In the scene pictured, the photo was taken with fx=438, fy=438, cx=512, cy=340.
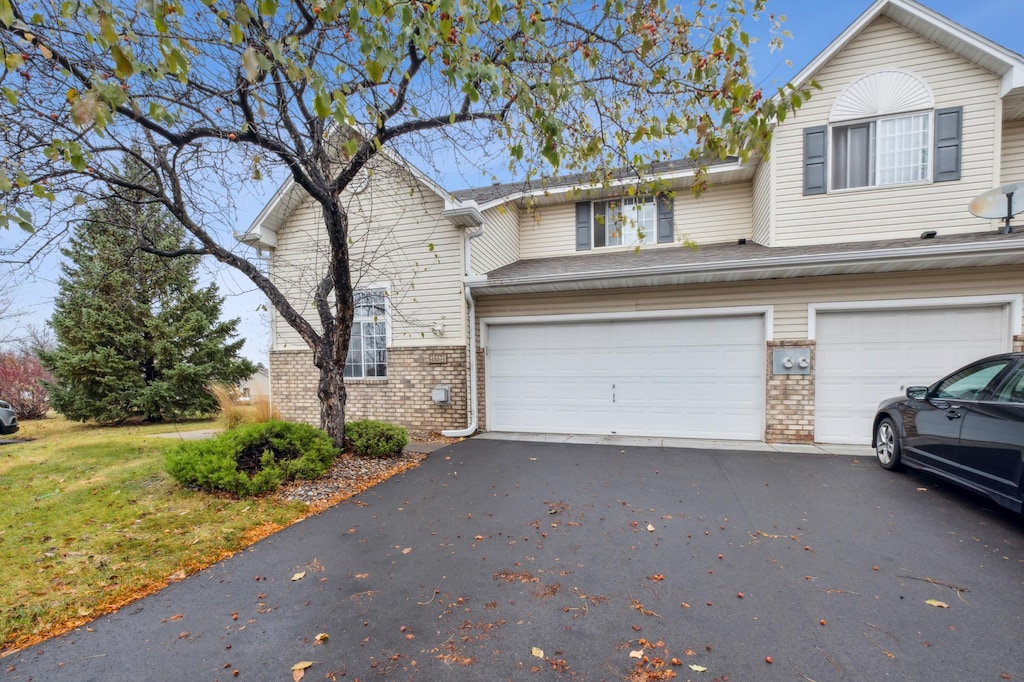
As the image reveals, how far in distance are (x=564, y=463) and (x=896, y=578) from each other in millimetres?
3895

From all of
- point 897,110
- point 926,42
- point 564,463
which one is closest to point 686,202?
point 897,110

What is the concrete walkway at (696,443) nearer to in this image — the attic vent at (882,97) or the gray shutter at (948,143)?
the gray shutter at (948,143)

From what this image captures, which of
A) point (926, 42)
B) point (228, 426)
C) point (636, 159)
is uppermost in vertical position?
point (926, 42)

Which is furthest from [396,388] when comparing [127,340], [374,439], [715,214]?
[127,340]

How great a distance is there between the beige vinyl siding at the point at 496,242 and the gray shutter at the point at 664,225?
331cm

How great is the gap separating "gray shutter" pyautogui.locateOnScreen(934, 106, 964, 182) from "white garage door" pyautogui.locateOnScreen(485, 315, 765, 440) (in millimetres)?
3823

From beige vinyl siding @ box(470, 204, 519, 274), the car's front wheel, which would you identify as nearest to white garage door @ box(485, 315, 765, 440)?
beige vinyl siding @ box(470, 204, 519, 274)

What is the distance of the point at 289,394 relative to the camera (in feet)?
32.2

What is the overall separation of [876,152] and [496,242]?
23.4ft

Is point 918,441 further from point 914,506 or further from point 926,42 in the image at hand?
point 926,42

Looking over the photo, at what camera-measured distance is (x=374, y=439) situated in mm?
6797

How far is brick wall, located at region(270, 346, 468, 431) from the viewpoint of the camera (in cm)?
864

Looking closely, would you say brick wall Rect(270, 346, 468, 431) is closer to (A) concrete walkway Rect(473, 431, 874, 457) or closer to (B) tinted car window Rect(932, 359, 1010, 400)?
(A) concrete walkway Rect(473, 431, 874, 457)

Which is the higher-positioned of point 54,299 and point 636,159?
point 636,159
